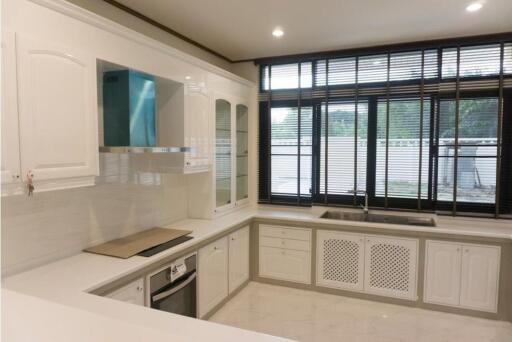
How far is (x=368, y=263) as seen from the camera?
3482mm

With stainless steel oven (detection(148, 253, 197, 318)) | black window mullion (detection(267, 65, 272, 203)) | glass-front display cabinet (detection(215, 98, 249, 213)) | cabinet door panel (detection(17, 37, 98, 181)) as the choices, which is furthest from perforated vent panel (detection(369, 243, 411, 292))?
cabinet door panel (detection(17, 37, 98, 181))

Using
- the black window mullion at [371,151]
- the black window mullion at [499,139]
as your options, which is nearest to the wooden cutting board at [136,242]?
the black window mullion at [371,151]

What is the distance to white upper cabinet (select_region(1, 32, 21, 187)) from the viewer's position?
1.57m

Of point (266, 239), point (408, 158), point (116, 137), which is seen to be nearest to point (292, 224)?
point (266, 239)

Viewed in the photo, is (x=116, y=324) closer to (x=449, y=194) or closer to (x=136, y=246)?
(x=136, y=246)

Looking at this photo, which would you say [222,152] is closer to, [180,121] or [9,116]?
[180,121]

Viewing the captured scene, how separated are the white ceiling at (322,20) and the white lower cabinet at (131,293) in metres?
2.14

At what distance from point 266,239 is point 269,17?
2.34 metres

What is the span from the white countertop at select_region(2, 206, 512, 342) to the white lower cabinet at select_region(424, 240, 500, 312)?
16 centimetres

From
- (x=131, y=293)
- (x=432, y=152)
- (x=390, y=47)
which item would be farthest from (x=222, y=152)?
(x=432, y=152)

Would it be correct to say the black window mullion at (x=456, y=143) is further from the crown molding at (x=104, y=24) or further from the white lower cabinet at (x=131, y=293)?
the white lower cabinet at (x=131, y=293)

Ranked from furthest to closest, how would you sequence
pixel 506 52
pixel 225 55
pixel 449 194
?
pixel 225 55 < pixel 449 194 < pixel 506 52

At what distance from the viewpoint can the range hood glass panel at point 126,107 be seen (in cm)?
235

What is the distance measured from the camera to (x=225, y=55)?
13.7 ft
